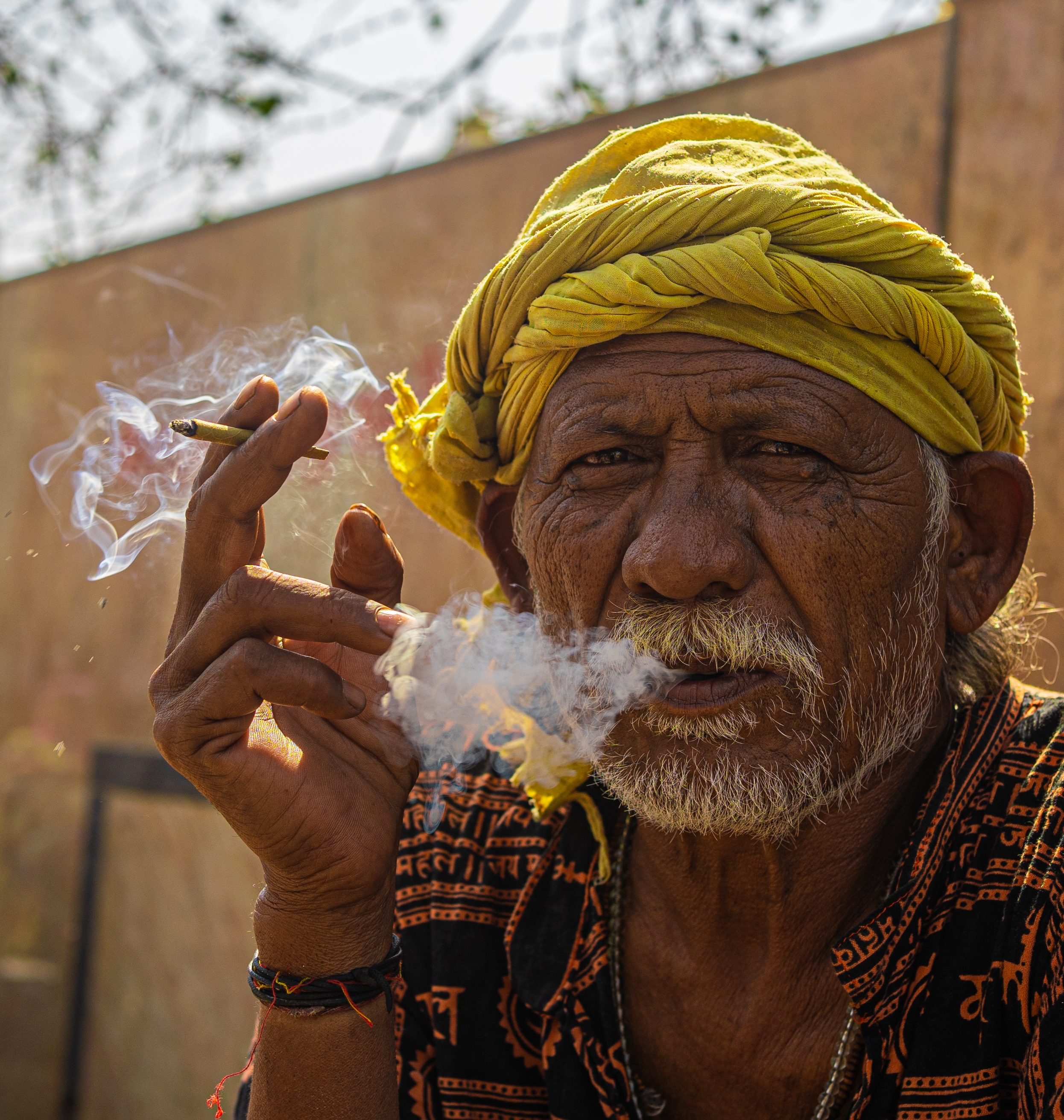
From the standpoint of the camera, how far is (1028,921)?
2.07m

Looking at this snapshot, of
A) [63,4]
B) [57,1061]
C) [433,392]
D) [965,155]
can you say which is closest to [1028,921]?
[433,392]

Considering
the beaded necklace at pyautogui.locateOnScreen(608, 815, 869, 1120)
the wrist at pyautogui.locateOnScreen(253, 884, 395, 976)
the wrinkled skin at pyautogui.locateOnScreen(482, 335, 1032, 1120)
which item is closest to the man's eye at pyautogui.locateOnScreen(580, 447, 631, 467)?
the wrinkled skin at pyautogui.locateOnScreen(482, 335, 1032, 1120)

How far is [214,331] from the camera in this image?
4.99 m

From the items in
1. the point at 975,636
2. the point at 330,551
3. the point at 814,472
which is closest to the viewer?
the point at 814,472

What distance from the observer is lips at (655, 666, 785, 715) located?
7.07 ft

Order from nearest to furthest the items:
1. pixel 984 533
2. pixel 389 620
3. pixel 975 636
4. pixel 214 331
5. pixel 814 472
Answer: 1. pixel 389 620
2. pixel 814 472
3. pixel 984 533
4. pixel 975 636
5. pixel 214 331

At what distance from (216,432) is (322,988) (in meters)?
1.28

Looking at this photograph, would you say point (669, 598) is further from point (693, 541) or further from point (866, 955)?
point (866, 955)

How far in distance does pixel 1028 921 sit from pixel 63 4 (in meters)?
8.82

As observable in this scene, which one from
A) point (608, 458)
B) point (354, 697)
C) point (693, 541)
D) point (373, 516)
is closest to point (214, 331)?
point (373, 516)

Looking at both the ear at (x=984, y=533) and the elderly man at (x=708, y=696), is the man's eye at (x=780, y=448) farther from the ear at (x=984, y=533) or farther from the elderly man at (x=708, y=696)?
the ear at (x=984, y=533)

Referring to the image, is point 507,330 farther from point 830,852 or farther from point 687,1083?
point 687,1083

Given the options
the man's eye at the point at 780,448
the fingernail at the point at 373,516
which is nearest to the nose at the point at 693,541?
the man's eye at the point at 780,448

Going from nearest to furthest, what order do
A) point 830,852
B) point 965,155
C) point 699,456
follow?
point 699,456 < point 830,852 < point 965,155
